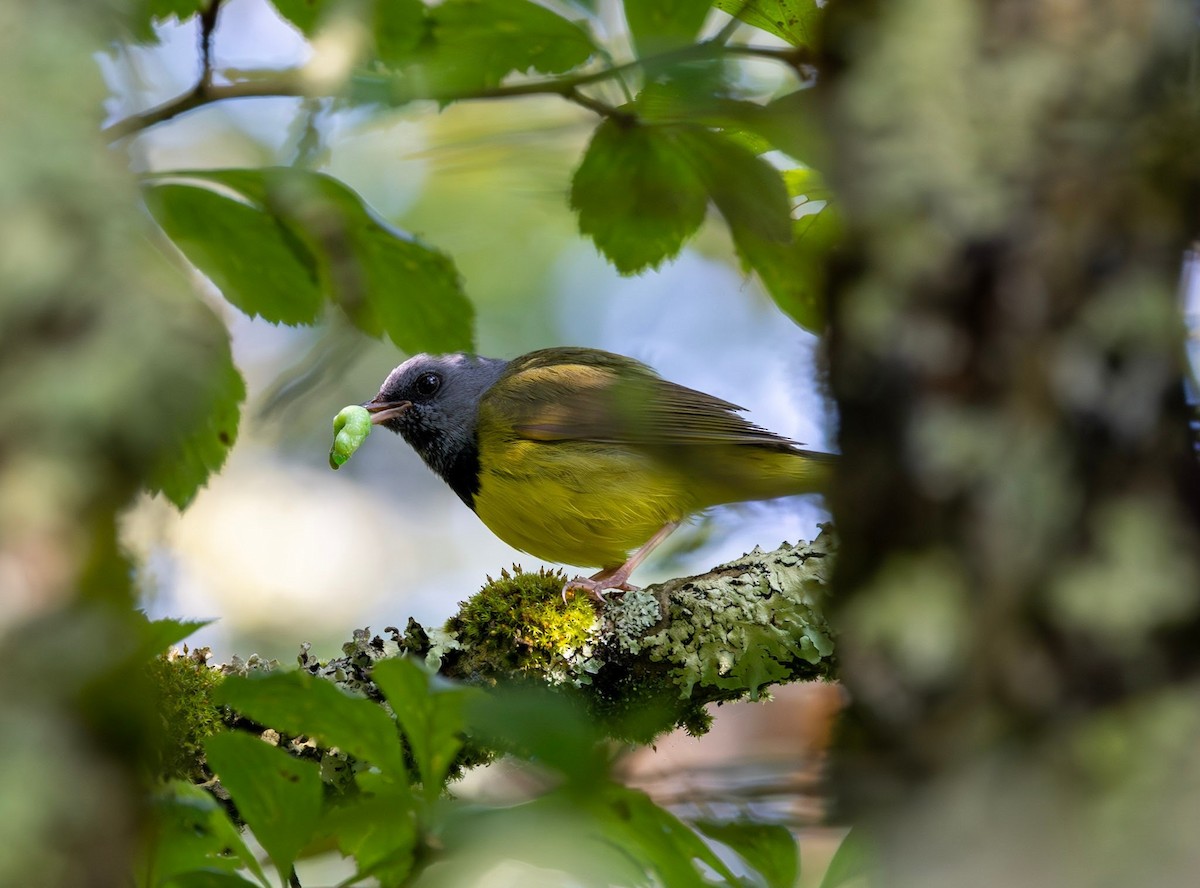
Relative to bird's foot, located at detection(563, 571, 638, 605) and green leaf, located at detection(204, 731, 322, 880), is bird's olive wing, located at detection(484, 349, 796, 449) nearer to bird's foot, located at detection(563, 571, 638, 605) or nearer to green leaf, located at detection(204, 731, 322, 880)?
bird's foot, located at detection(563, 571, 638, 605)

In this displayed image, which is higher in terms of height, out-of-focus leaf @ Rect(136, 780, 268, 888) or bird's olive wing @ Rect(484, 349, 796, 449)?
out-of-focus leaf @ Rect(136, 780, 268, 888)

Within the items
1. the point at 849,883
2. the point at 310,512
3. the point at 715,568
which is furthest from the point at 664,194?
the point at 310,512

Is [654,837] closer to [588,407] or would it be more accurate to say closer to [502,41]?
[502,41]

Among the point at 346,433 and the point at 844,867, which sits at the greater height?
the point at 844,867

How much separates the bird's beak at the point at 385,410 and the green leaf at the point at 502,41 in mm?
4026

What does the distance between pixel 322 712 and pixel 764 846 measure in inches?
22.3

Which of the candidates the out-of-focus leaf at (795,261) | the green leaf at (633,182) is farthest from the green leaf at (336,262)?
the out-of-focus leaf at (795,261)

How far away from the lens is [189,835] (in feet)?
4.73

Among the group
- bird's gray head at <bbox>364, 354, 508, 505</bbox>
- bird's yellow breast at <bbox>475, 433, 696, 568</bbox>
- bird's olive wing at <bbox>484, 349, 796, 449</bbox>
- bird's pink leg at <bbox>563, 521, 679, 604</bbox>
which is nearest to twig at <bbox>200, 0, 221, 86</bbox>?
bird's olive wing at <bbox>484, 349, 796, 449</bbox>

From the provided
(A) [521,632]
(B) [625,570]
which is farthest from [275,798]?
(B) [625,570]

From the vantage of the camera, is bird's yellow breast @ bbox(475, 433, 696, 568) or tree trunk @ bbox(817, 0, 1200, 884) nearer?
tree trunk @ bbox(817, 0, 1200, 884)

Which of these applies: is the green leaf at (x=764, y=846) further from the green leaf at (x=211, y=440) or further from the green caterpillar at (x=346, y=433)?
the green caterpillar at (x=346, y=433)

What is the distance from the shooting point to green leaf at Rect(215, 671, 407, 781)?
1.29 m

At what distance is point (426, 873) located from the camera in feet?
4.00
